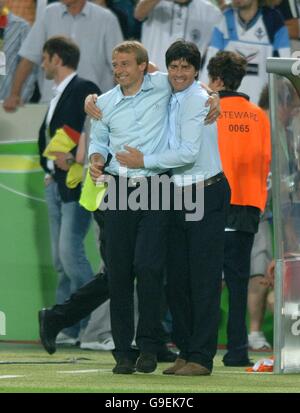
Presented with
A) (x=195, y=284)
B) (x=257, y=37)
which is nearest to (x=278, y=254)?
(x=195, y=284)

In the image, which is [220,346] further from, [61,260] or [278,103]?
[278,103]

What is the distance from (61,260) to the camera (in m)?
13.0

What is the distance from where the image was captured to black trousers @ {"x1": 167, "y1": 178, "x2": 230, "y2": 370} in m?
9.83

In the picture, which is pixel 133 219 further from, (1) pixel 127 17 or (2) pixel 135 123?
(1) pixel 127 17

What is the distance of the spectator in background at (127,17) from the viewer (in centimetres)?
1429

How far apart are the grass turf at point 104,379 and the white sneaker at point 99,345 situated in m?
0.84

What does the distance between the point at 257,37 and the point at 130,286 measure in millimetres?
4627

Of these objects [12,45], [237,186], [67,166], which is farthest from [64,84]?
[237,186]

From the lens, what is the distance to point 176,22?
14141 millimetres

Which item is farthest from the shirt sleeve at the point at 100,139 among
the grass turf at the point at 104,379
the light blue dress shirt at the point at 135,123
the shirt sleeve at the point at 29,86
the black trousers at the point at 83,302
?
the shirt sleeve at the point at 29,86

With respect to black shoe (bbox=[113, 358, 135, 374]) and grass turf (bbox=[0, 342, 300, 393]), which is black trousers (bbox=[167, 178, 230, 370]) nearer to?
grass turf (bbox=[0, 342, 300, 393])

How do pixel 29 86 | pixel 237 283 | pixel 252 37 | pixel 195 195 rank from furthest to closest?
pixel 29 86 < pixel 252 37 < pixel 237 283 < pixel 195 195

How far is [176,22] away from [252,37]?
2.50ft

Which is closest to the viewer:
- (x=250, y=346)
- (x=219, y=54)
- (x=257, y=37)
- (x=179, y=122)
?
(x=179, y=122)
